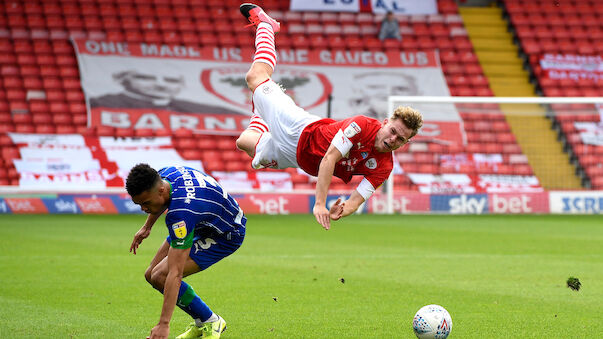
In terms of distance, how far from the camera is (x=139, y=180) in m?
5.55

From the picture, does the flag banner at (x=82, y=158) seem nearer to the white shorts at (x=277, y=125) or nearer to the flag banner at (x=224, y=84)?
the flag banner at (x=224, y=84)

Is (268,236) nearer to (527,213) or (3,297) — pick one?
(3,297)

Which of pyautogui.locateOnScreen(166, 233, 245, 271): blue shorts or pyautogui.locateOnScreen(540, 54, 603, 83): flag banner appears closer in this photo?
pyautogui.locateOnScreen(166, 233, 245, 271): blue shorts

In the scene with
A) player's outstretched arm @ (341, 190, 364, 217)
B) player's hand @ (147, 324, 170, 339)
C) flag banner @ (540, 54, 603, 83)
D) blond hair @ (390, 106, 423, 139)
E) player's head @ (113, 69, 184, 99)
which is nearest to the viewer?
player's hand @ (147, 324, 170, 339)

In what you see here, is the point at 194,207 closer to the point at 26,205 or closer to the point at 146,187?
the point at 146,187

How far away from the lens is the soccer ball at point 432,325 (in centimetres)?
611

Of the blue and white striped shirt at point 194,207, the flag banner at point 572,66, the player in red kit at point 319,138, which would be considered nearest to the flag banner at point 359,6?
the flag banner at point 572,66

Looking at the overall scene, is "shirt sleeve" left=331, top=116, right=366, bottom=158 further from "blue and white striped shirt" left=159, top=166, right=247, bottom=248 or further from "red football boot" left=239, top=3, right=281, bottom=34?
"red football boot" left=239, top=3, right=281, bottom=34

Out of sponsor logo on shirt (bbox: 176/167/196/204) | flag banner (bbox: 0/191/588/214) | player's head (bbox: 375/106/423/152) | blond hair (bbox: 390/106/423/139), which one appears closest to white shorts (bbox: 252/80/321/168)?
player's head (bbox: 375/106/423/152)

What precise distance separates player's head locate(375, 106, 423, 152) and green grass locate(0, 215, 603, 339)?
5.09 feet

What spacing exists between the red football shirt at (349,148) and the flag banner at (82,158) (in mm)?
13745

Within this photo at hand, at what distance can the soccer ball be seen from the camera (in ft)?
20.0

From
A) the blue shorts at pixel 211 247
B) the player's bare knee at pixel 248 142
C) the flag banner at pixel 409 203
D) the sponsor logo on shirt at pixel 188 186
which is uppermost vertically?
the player's bare knee at pixel 248 142

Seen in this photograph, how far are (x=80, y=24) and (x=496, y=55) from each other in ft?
43.8
